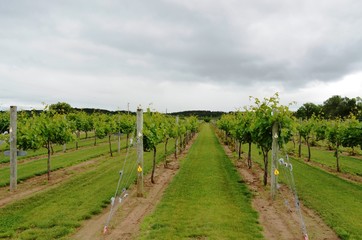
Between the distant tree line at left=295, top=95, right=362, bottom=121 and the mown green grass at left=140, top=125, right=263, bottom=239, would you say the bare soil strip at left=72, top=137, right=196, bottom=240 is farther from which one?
the distant tree line at left=295, top=95, right=362, bottom=121

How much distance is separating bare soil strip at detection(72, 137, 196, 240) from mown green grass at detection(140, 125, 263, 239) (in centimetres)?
34

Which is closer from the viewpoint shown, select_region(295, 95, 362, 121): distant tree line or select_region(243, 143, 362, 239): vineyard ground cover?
select_region(243, 143, 362, 239): vineyard ground cover

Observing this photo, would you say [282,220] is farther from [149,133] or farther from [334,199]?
[149,133]

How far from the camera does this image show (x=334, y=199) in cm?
1172

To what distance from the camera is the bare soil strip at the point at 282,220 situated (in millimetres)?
8227

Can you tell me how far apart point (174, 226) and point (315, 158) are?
19.5 meters

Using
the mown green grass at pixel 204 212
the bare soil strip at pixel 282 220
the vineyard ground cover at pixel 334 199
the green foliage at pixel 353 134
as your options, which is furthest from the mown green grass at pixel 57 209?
the green foliage at pixel 353 134

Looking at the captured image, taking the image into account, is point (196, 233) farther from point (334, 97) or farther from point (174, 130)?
point (334, 97)

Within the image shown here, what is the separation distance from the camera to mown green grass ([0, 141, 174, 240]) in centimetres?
826

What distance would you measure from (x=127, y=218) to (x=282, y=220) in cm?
471

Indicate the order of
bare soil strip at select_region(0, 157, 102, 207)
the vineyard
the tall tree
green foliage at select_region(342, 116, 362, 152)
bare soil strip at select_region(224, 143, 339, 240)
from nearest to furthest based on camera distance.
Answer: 1. bare soil strip at select_region(224, 143, 339, 240)
2. the vineyard
3. bare soil strip at select_region(0, 157, 102, 207)
4. green foliage at select_region(342, 116, 362, 152)
5. the tall tree

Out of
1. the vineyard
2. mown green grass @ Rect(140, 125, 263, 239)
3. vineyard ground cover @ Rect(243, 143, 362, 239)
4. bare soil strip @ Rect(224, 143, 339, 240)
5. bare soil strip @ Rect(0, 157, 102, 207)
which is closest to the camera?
mown green grass @ Rect(140, 125, 263, 239)

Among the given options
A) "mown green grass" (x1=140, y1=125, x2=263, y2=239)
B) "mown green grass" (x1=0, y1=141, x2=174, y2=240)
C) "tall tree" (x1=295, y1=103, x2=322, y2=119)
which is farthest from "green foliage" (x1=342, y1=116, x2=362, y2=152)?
"tall tree" (x1=295, y1=103, x2=322, y2=119)

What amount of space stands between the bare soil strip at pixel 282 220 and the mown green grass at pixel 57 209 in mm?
5314
